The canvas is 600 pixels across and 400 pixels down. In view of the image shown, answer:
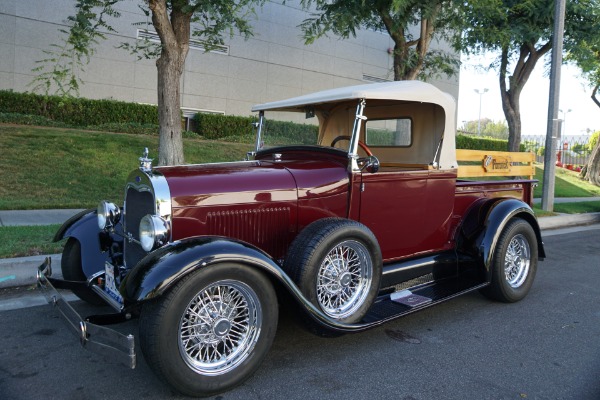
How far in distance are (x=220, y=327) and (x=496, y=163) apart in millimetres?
3659

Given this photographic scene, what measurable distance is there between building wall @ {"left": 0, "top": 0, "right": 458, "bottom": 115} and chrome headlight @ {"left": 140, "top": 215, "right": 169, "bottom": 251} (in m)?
10.3

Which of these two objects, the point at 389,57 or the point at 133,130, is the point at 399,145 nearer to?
the point at 133,130

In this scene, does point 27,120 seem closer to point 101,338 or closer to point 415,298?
point 101,338

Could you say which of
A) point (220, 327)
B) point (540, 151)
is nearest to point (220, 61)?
point (220, 327)

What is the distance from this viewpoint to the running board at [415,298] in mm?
3625

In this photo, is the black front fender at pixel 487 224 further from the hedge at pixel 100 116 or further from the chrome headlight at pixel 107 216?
the hedge at pixel 100 116

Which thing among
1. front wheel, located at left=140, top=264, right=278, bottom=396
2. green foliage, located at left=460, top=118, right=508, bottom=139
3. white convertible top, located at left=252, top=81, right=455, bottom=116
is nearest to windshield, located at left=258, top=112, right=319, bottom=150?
white convertible top, located at left=252, top=81, right=455, bottom=116

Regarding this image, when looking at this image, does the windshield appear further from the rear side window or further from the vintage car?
the rear side window

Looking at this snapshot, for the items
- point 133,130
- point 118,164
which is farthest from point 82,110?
point 118,164

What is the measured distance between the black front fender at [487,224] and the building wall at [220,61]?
8.16 meters

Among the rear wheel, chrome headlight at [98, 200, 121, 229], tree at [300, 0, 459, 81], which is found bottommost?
the rear wheel

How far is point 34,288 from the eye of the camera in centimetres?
469

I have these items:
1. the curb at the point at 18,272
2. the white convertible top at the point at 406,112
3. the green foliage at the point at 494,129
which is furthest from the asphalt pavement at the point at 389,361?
the green foliage at the point at 494,129

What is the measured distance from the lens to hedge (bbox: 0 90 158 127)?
1298 cm
